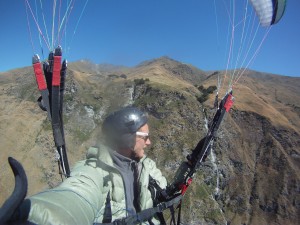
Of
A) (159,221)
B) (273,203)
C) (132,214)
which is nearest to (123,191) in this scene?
(132,214)

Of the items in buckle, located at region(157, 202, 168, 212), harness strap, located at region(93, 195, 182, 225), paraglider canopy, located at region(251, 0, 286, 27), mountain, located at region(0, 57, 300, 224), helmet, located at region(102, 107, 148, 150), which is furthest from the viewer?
mountain, located at region(0, 57, 300, 224)

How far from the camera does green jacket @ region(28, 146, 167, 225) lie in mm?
2049

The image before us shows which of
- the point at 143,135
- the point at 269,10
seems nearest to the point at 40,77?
the point at 143,135

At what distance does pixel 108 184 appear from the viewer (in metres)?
3.77

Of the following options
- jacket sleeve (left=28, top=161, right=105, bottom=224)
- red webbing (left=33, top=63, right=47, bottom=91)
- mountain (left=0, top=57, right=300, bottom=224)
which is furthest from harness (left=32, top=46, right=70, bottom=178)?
mountain (left=0, top=57, right=300, bottom=224)

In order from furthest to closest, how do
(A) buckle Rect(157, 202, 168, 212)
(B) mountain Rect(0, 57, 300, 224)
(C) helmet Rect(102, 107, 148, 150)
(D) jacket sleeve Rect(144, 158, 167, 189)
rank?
(B) mountain Rect(0, 57, 300, 224), (D) jacket sleeve Rect(144, 158, 167, 189), (A) buckle Rect(157, 202, 168, 212), (C) helmet Rect(102, 107, 148, 150)

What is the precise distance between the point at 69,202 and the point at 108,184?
4.90 ft

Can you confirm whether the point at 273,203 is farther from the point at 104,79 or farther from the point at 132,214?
the point at 132,214

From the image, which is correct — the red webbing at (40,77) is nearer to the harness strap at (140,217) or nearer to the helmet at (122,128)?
the helmet at (122,128)

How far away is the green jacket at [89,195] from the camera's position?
2049 millimetres

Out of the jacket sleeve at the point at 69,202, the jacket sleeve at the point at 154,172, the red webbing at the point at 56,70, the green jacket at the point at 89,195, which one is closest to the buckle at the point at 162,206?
the green jacket at the point at 89,195

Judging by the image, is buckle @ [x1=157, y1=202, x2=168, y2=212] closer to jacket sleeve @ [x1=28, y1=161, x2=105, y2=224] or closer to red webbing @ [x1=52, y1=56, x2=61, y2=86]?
jacket sleeve @ [x1=28, y1=161, x2=105, y2=224]

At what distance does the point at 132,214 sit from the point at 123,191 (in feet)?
0.90

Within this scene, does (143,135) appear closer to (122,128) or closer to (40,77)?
(122,128)
